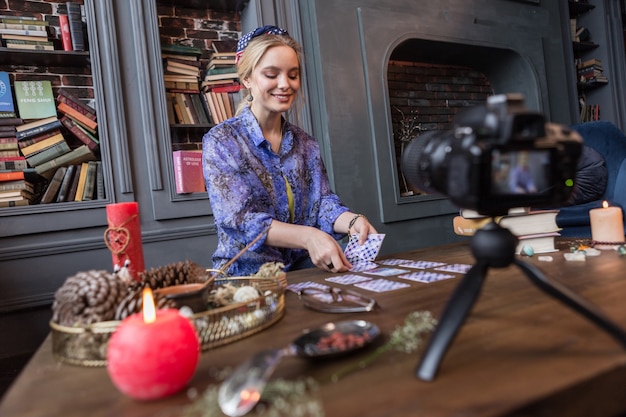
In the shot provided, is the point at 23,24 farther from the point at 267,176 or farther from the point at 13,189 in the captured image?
the point at 267,176

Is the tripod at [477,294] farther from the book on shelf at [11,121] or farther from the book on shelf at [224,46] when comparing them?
the book on shelf at [224,46]

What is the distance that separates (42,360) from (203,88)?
2531mm

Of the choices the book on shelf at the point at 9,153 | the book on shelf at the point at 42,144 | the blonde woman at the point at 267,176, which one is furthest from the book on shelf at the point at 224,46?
the blonde woman at the point at 267,176

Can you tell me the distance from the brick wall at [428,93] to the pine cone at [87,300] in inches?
133

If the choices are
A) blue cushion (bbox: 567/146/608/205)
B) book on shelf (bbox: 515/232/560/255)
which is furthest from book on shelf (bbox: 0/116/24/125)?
blue cushion (bbox: 567/146/608/205)

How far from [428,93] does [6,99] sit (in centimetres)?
338

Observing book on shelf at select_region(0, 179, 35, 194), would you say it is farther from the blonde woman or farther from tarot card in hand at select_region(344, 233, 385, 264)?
tarot card in hand at select_region(344, 233, 385, 264)

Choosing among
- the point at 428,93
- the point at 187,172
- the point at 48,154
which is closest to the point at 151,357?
the point at 187,172

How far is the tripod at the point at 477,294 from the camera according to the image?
45 centimetres

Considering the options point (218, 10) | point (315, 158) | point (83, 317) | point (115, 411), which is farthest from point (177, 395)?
point (218, 10)

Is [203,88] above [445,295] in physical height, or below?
above

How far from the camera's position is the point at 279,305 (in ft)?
2.43

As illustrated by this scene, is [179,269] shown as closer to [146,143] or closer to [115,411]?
[115,411]

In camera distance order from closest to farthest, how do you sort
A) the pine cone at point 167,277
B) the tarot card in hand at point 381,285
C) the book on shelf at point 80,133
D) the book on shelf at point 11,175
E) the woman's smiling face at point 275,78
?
the pine cone at point 167,277 < the tarot card in hand at point 381,285 < the woman's smiling face at point 275,78 < the book on shelf at point 11,175 < the book on shelf at point 80,133
